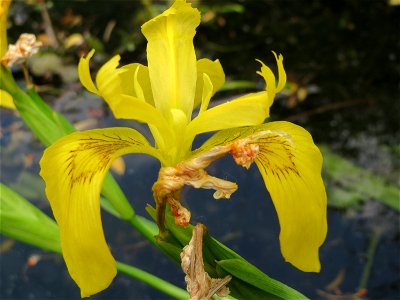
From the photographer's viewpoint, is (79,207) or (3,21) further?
(3,21)

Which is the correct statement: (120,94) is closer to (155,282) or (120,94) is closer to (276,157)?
(276,157)

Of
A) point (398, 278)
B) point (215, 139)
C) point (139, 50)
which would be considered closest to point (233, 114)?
point (215, 139)

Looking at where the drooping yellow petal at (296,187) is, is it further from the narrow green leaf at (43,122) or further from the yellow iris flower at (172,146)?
the narrow green leaf at (43,122)

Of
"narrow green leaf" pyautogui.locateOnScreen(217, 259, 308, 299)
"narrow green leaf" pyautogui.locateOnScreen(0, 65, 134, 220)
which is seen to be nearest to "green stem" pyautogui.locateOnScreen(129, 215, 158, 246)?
"narrow green leaf" pyautogui.locateOnScreen(0, 65, 134, 220)

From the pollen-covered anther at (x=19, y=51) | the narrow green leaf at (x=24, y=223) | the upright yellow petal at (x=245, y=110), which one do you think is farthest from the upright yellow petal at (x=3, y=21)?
the upright yellow petal at (x=245, y=110)

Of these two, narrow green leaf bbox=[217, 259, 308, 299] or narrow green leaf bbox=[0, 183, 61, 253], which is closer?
narrow green leaf bbox=[217, 259, 308, 299]

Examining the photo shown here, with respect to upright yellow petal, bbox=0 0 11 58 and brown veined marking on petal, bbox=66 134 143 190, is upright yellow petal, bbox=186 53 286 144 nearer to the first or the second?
brown veined marking on petal, bbox=66 134 143 190

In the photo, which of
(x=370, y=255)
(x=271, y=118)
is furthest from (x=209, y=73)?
(x=271, y=118)

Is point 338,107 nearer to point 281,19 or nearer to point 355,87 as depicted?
point 355,87
